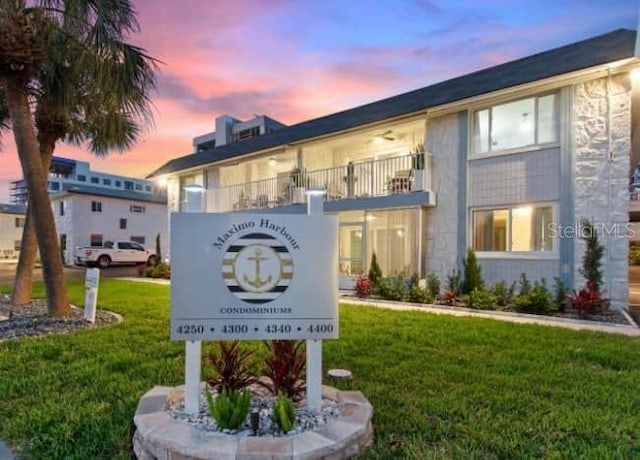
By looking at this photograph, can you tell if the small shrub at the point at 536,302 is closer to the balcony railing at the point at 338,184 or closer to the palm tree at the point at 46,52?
the balcony railing at the point at 338,184

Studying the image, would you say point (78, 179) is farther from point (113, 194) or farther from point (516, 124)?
point (516, 124)

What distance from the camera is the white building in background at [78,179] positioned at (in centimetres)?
4677

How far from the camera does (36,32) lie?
712 cm

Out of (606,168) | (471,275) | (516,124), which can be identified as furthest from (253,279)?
(516,124)

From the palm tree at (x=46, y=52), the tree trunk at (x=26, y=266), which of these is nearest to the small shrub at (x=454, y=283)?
the palm tree at (x=46, y=52)

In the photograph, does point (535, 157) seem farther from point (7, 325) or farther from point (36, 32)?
point (7, 325)

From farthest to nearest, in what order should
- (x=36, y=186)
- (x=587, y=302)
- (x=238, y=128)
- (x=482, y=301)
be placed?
(x=238, y=128) → (x=482, y=301) → (x=587, y=302) → (x=36, y=186)

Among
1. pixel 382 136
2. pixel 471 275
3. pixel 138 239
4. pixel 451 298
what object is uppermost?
pixel 382 136

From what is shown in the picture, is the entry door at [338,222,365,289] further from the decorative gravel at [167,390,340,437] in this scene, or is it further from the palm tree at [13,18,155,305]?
the decorative gravel at [167,390,340,437]

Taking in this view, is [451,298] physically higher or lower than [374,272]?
lower

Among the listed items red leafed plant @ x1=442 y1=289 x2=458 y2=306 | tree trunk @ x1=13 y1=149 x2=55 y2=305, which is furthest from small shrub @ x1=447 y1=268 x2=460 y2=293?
tree trunk @ x1=13 y1=149 x2=55 y2=305

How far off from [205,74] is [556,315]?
10.8 metres

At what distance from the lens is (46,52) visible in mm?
7453

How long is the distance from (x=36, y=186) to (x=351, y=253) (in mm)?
9243
